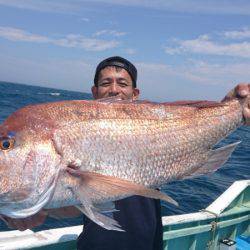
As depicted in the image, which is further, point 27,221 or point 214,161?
point 214,161

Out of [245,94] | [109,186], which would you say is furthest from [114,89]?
[109,186]

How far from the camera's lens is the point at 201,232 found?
6.68 metres

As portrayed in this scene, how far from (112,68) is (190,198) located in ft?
30.8

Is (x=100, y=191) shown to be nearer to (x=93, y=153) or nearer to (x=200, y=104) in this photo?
(x=93, y=153)

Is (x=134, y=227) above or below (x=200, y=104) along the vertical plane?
below

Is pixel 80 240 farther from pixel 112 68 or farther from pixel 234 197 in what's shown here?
pixel 234 197

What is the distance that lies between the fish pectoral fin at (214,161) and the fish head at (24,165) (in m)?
1.35

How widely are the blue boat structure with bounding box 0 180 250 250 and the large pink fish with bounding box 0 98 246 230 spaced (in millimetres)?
2256

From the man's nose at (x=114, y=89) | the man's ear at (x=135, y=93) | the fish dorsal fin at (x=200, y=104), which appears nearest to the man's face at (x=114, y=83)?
the man's nose at (x=114, y=89)

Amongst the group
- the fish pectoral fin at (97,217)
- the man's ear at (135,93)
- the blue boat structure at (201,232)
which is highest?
the man's ear at (135,93)

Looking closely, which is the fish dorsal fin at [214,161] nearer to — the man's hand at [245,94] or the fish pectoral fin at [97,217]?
the man's hand at [245,94]

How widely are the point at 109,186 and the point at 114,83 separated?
2.14 meters

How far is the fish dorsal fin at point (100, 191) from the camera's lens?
2.75 m

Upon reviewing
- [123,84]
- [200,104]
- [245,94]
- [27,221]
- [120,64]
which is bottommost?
[27,221]
